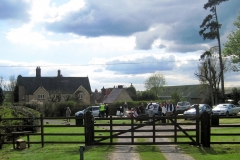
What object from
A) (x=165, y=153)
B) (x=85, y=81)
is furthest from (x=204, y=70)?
(x=165, y=153)

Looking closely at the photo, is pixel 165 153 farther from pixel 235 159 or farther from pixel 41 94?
pixel 41 94

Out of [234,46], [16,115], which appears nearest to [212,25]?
[234,46]

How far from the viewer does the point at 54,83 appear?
75125 mm

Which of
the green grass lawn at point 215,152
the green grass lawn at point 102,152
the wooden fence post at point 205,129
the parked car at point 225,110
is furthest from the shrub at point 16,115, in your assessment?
the parked car at point 225,110

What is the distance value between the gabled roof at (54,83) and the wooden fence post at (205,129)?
61019mm

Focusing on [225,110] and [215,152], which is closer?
[215,152]

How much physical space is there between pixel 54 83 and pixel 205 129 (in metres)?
64.3

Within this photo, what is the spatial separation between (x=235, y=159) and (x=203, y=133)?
2665 mm

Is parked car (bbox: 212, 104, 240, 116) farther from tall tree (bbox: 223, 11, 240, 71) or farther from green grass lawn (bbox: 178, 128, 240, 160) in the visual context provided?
green grass lawn (bbox: 178, 128, 240, 160)

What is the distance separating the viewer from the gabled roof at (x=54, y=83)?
73062 mm

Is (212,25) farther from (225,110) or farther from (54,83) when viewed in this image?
(54,83)

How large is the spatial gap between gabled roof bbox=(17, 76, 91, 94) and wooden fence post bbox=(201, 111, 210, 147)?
61019 mm

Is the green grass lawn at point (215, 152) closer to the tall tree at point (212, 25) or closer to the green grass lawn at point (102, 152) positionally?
the green grass lawn at point (102, 152)

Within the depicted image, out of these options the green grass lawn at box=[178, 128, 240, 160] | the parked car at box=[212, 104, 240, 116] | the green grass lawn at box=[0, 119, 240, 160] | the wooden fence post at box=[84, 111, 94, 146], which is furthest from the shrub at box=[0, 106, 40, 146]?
the parked car at box=[212, 104, 240, 116]
